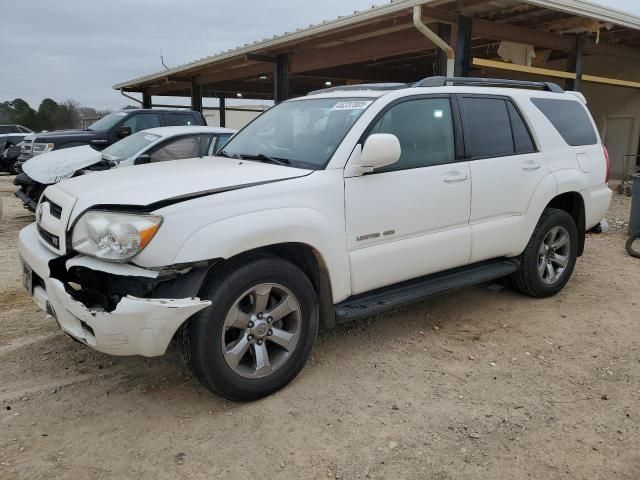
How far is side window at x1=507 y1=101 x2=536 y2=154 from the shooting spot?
14.8 feet

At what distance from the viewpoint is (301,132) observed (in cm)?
387

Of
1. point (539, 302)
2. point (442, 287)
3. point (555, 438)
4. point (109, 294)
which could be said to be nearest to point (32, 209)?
point (109, 294)

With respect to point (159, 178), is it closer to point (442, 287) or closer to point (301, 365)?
point (301, 365)

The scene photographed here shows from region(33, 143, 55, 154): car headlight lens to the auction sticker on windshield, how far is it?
8248mm

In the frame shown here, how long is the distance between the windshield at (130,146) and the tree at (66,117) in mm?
35522

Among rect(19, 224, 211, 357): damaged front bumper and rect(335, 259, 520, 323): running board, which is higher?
rect(19, 224, 211, 357): damaged front bumper

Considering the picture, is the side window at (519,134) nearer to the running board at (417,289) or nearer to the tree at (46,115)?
the running board at (417,289)

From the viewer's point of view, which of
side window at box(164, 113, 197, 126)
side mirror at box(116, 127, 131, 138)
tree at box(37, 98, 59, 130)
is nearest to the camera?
side mirror at box(116, 127, 131, 138)

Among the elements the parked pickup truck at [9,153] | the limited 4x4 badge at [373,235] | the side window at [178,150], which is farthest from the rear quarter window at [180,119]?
the parked pickup truck at [9,153]

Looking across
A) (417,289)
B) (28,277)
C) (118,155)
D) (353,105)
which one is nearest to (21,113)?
(118,155)

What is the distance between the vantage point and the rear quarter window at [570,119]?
15.7 feet

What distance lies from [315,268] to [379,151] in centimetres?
84

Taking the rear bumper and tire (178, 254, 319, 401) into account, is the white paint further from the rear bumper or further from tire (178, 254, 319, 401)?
the rear bumper

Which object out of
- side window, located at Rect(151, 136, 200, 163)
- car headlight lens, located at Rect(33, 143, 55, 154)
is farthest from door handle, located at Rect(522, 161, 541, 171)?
car headlight lens, located at Rect(33, 143, 55, 154)
